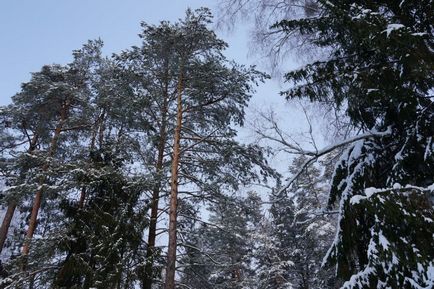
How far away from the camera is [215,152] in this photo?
963cm

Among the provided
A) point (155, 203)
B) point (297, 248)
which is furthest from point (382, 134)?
point (297, 248)

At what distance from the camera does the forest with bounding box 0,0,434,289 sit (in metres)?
3.66

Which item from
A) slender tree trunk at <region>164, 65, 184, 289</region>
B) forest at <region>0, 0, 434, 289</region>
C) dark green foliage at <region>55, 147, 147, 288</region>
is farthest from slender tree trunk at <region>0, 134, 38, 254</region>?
slender tree trunk at <region>164, 65, 184, 289</region>

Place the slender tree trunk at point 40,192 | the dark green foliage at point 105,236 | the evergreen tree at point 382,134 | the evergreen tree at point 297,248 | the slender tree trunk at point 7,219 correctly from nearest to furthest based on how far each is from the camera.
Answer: the evergreen tree at point 382,134, the dark green foliage at point 105,236, the slender tree trunk at point 40,192, the slender tree trunk at point 7,219, the evergreen tree at point 297,248

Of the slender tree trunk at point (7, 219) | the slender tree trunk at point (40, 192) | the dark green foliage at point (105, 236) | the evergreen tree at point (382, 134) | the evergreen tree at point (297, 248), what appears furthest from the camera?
the evergreen tree at point (297, 248)

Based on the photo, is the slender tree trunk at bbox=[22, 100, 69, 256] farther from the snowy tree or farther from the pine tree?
the snowy tree

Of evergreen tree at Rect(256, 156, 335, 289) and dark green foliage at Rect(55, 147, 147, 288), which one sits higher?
evergreen tree at Rect(256, 156, 335, 289)

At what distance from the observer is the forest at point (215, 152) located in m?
3.66

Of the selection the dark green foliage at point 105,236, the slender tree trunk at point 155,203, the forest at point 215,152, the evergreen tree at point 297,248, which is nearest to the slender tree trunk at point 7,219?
the forest at point 215,152

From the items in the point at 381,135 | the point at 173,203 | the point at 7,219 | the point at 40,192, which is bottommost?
the point at 381,135

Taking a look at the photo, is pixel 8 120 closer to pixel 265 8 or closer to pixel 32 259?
pixel 32 259

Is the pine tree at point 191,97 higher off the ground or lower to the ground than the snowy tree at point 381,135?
higher

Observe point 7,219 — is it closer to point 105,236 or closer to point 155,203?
point 155,203

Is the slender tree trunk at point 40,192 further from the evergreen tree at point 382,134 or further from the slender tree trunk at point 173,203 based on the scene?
the evergreen tree at point 382,134
